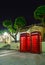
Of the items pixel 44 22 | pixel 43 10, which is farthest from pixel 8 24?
pixel 43 10

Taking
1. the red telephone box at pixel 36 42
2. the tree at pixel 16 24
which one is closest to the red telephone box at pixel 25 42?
the red telephone box at pixel 36 42

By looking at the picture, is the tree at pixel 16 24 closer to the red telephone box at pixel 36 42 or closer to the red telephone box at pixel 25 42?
the red telephone box at pixel 25 42

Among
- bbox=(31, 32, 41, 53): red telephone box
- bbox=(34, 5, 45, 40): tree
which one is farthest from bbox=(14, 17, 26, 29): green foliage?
bbox=(31, 32, 41, 53): red telephone box

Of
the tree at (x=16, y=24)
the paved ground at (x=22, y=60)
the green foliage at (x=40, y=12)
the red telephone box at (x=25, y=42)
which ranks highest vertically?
the green foliage at (x=40, y=12)

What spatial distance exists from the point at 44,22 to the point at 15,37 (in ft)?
26.8

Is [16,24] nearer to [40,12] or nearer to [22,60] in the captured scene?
[40,12]

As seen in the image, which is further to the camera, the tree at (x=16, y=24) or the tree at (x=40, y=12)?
the tree at (x=16, y=24)

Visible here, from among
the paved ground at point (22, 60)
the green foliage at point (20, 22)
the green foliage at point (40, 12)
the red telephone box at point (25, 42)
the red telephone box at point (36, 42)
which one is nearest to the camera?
the paved ground at point (22, 60)

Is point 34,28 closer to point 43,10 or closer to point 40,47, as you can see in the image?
point 43,10

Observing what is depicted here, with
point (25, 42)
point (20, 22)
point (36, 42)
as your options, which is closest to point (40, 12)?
point (25, 42)

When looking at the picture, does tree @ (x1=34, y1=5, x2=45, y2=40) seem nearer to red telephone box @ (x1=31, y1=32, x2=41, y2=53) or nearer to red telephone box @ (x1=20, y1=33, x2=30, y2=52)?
red telephone box @ (x1=20, y1=33, x2=30, y2=52)

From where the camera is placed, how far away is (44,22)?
107 feet

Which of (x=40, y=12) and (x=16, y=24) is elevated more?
(x=40, y=12)

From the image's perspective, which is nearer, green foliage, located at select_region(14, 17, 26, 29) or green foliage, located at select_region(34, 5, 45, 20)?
green foliage, located at select_region(34, 5, 45, 20)
